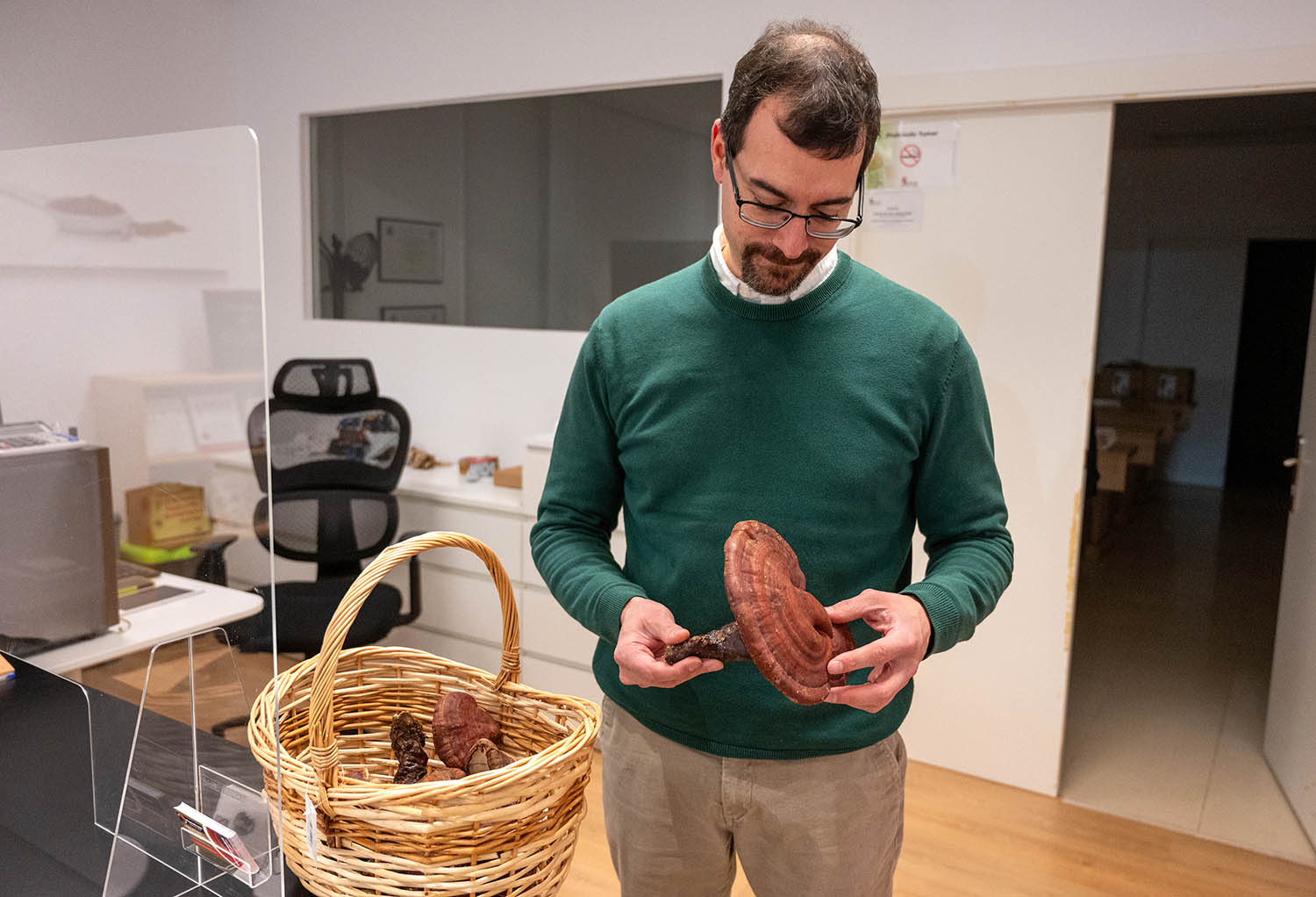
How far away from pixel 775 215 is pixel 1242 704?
12.2 ft

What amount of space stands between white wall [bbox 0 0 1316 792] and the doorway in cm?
58

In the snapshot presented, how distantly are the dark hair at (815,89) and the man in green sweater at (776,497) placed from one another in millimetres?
14

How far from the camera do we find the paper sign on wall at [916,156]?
291 centimetres

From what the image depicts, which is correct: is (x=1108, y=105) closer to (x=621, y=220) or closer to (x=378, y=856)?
(x=621, y=220)

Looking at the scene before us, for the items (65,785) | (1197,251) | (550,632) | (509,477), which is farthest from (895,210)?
(1197,251)

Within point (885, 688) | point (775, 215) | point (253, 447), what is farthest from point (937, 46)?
point (253, 447)

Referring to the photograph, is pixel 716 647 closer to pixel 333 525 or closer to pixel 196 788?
pixel 196 788

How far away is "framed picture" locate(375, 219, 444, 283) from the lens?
13.5 ft

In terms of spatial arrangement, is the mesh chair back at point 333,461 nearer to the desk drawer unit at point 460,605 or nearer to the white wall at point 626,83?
the desk drawer unit at point 460,605

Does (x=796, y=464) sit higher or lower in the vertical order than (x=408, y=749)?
higher

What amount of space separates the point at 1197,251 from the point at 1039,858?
6840 millimetres

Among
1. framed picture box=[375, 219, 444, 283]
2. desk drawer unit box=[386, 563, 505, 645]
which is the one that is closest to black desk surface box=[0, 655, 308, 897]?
desk drawer unit box=[386, 563, 505, 645]

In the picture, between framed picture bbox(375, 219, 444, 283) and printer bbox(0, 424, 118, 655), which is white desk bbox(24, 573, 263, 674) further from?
framed picture bbox(375, 219, 444, 283)

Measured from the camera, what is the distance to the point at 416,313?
4.17 meters
